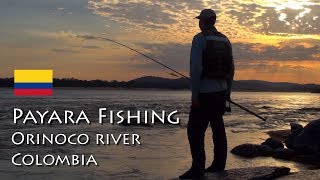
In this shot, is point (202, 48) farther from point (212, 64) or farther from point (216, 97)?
point (216, 97)

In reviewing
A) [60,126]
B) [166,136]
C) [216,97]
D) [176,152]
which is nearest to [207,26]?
[216,97]

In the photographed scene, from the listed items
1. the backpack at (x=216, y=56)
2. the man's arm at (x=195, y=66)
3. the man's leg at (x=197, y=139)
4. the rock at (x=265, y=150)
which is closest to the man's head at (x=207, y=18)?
the backpack at (x=216, y=56)

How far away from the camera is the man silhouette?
21.4 feet

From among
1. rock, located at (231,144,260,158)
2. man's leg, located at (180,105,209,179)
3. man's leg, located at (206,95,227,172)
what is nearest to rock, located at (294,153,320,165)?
rock, located at (231,144,260,158)

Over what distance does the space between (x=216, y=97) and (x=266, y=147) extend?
724 cm

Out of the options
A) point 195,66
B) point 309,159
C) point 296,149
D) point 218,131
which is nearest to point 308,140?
point 296,149

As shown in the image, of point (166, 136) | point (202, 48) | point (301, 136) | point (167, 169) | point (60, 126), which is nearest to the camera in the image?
point (202, 48)

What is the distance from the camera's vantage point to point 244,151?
13.0m

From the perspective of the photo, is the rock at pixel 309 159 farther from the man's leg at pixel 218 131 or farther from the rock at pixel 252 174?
the man's leg at pixel 218 131

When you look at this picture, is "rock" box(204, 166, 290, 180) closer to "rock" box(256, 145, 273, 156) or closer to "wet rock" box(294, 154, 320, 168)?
"wet rock" box(294, 154, 320, 168)

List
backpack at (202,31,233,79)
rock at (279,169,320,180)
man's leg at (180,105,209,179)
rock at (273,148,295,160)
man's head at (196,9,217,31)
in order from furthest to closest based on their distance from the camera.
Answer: rock at (273,148,295,160) < rock at (279,169,320,180) < man's leg at (180,105,209,179) < man's head at (196,9,217,31) < backpack at (202,31,233,79)

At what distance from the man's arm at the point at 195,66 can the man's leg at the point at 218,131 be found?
1.11 feet

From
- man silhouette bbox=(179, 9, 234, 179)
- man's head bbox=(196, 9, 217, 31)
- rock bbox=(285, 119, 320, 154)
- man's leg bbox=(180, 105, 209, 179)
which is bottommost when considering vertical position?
rock bbox=(285, 119, 320, 154)

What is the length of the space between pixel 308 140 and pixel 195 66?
904 centimetres
